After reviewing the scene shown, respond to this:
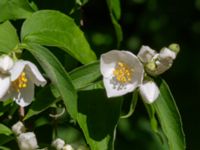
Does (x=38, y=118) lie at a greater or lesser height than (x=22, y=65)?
lesser

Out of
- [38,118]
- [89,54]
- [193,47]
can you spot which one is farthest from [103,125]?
[193,47]

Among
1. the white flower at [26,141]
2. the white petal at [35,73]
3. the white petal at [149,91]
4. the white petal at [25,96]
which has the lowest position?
the white flower at [26,141]

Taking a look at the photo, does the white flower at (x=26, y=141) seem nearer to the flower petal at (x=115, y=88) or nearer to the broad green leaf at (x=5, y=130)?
the broad green leaf at (x=5, y=130)

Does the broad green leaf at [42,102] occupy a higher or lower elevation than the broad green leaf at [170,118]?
higher

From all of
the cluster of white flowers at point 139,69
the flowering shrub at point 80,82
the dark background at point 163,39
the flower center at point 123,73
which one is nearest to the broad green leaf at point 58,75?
the flowering shrub at point 80,82

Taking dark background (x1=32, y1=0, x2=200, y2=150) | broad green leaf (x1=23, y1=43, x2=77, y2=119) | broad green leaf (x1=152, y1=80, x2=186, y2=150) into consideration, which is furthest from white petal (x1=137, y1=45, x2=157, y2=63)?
dark background (x1=32, y1=0, x2=200, y2=150)

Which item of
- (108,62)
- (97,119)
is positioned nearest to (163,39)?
(108,62)

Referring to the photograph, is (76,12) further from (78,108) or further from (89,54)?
(78,108)

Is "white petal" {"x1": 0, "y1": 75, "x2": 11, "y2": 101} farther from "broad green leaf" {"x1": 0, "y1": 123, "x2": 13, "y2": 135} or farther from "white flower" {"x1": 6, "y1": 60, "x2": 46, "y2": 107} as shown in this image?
"broad green leaf" {"x1": 0, "y1": 123, "x2": 13, "y2": 135}
